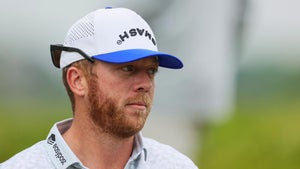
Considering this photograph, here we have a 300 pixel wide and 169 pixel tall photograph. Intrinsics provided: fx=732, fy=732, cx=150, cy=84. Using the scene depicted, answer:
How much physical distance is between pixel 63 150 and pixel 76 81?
7.2 inches

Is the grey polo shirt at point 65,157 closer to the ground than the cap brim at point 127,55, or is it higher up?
closer to the ground

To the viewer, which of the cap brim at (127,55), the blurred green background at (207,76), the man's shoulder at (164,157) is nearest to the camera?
the cap brim at (127,55)

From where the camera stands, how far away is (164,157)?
1976 millimetres

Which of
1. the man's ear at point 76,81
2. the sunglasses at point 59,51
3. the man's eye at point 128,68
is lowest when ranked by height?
the man's ear at point 76,81

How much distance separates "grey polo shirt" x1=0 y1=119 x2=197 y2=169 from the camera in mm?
1824

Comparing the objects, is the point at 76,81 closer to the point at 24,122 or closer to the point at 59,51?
the point at 59,51

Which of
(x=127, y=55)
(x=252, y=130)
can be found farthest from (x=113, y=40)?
(x=252, y=130)

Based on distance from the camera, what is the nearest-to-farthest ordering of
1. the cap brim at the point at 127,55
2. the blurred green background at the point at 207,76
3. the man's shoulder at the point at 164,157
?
the cap brim at the point at 127,55 < the man's shoulder at the point at 164,157 < the blurred green background at the point at 207,76

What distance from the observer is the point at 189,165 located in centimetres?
201

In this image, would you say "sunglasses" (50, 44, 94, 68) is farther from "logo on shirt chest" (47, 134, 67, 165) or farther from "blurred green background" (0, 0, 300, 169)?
"blurred green background" (0, 0, 300, 169)

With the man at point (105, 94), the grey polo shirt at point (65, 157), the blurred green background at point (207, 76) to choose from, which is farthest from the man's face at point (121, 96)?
the blurred green background at point (207, 76)

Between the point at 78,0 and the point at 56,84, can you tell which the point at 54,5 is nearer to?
the point at 78,0

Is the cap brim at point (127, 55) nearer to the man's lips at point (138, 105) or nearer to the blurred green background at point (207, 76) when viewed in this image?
the man's lips at point (138, 105)

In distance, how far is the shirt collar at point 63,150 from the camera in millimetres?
1821
